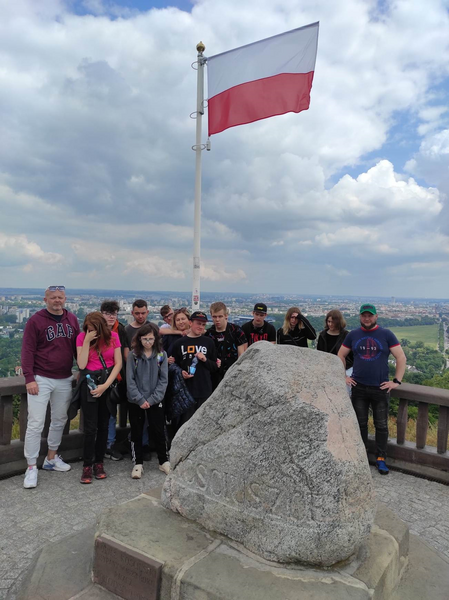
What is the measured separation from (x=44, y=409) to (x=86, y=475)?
944 millimetres

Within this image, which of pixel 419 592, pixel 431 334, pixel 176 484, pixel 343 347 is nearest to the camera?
pixel 419 592

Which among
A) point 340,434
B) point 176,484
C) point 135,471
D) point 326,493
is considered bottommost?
point 135,471

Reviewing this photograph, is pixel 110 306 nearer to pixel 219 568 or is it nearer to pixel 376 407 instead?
pixel 219 568

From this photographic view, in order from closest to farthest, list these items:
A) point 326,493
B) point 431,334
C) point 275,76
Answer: point 326,493 < point 275,76 < point 431,334

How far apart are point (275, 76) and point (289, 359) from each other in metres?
7.93

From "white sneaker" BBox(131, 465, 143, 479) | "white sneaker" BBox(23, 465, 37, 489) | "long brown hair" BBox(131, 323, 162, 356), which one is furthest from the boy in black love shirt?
"white sneaker" BBox(23, 465, 37, 489)

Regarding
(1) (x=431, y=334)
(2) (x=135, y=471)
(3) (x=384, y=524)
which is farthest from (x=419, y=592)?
(1) (x=431, y=334)

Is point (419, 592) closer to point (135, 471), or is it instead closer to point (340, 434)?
point (340, 434)

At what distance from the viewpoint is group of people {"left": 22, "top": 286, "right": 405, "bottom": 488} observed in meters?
5.05

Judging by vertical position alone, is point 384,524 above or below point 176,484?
below

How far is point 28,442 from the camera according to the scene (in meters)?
4.98

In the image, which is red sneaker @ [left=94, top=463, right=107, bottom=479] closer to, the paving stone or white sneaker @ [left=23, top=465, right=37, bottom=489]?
the paving stone

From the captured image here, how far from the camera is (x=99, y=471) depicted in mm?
5277

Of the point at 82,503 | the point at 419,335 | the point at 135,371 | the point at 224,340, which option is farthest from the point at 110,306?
the point at 419,335
